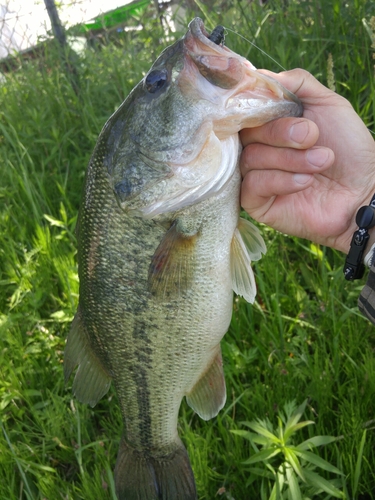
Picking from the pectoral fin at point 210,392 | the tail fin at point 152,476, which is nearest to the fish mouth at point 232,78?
the pectoral fin at point 210,392

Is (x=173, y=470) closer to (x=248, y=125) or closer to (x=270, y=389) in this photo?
(x=270, y=389)

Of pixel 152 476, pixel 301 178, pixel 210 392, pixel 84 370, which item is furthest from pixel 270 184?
pixel 152 476

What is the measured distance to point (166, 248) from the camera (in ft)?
5.19

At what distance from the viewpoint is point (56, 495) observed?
2.16 metres

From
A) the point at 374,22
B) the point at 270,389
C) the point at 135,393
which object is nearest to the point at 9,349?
the point at 135,393

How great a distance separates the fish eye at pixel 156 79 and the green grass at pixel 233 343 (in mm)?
1168

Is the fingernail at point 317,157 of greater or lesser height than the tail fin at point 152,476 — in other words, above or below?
above

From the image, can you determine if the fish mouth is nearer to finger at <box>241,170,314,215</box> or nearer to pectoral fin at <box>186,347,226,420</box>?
finger at <box>241,170,314,215</box>

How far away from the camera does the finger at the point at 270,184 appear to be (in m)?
1.70

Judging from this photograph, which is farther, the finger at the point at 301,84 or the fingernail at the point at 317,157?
the finger at the point at 301,84

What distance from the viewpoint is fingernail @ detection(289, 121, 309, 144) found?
1.55 meters

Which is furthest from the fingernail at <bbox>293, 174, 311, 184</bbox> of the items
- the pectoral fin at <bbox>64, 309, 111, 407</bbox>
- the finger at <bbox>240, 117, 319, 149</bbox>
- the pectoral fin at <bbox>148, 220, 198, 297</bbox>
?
the pectoral fin at <bbox>64, 309, 111, 407</bbox>

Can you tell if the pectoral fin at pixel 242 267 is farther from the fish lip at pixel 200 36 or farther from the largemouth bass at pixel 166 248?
the fish lip at pixel 200 36

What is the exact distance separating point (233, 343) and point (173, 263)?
3.08 ft
